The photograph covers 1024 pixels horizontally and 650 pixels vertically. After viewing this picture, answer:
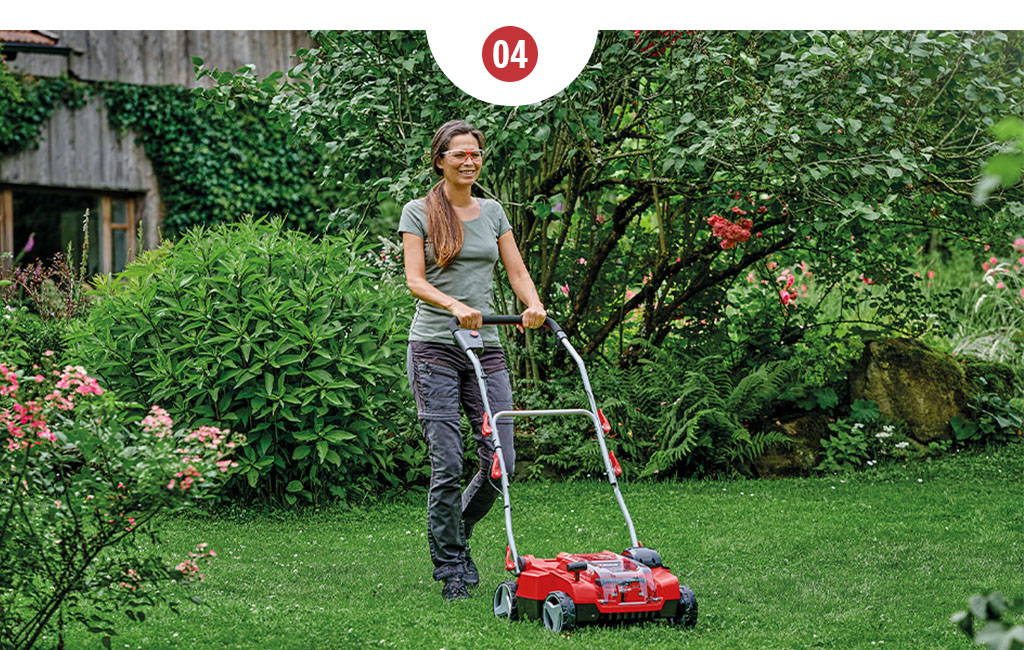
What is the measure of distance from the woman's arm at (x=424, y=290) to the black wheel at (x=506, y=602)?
0.89 metres

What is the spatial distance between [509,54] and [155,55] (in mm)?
8197

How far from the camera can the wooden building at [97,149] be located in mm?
10680

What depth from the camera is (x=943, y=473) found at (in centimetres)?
648

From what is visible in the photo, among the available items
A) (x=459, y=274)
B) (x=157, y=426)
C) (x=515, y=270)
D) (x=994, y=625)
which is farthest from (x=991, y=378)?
(x=994, y=625)

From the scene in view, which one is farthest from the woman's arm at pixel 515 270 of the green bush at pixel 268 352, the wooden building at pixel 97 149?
the wooden building at pixel 97 149

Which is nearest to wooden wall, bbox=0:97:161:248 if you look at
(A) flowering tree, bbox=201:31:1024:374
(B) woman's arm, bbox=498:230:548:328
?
(A) flowering tree, bbox=201:31:1024:374

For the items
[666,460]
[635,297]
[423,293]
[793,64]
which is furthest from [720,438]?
[423,293]

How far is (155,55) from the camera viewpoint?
12.2 m

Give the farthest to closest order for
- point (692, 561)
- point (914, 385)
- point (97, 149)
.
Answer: point (97, 149) → point (914, 385) → point (692, 561)

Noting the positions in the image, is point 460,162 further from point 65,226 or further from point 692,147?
point 65,226

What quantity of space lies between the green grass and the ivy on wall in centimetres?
617

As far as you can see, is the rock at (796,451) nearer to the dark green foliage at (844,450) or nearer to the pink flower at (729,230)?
the dark green foliage at (844,450)

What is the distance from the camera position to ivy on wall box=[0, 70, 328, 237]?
1123 centimetres

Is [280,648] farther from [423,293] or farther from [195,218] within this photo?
[195,218]
